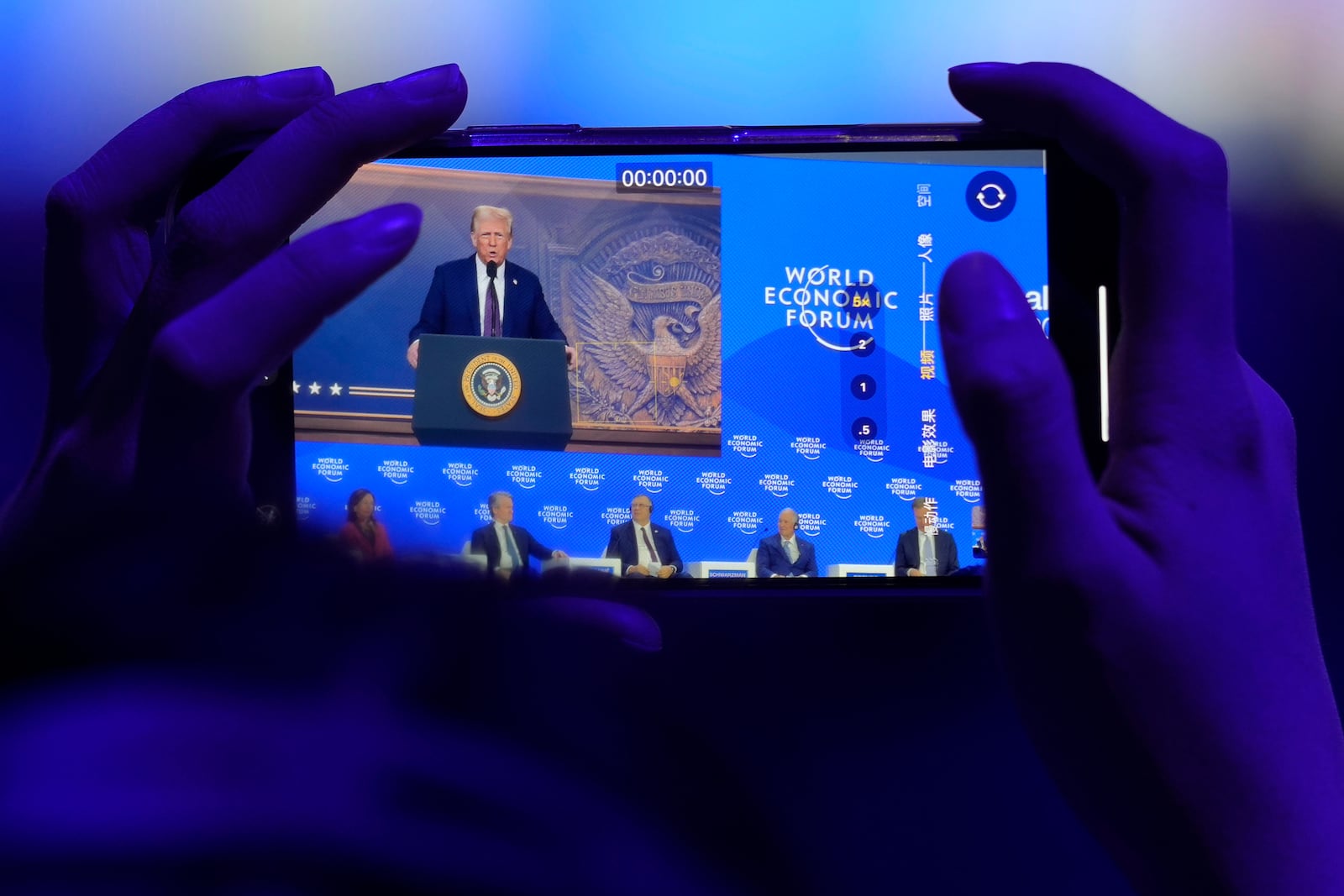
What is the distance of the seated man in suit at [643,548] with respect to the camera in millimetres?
452

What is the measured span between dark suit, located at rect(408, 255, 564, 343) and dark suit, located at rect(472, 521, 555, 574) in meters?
0.10

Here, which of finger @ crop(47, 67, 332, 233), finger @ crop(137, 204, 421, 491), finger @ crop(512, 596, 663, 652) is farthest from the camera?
finger @ crop(47, 67, 332, 233)

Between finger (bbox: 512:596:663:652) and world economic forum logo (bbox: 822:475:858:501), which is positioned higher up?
world economic forum logo (bbox: 822:475:858:501)

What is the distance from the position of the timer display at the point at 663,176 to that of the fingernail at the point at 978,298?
21 centimetres

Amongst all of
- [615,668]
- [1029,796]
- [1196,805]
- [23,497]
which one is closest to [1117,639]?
[1196,805]

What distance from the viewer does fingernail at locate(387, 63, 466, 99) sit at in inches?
13.5

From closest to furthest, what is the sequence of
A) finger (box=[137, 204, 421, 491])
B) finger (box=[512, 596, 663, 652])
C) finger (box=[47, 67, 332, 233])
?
finger (box=[512, 596, 663, 652]) → finger (box=[137, 204, 421, 491]) → finger (box=[47, 67, 332, 233])

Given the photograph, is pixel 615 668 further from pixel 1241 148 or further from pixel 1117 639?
pixel 1241 148

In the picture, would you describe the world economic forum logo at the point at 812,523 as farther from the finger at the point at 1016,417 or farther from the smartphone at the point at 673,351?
the finger at the point at 1016,417

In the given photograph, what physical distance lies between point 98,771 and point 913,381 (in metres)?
0.40

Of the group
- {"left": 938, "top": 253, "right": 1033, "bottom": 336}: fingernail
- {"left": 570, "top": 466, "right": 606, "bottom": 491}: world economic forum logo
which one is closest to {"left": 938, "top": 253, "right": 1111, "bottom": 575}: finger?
{"left": 938, "top": 253, "right": 1033, "bottom": 336}: fingernail

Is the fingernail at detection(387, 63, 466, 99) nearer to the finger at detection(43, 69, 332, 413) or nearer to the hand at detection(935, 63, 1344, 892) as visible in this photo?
the finger at detection(43, 69, 332, 413)

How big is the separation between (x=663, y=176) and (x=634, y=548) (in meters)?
0.19

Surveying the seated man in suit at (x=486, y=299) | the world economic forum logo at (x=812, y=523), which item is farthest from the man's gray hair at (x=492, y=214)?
the world economic forum logo at (x=812, y=523)
